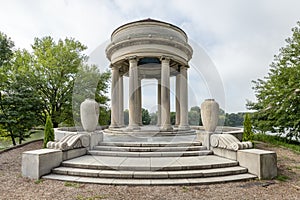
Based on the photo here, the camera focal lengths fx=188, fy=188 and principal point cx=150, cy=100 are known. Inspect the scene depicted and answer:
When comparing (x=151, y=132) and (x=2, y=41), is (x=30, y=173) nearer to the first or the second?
(x=151, y=132)

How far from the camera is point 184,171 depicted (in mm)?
7031

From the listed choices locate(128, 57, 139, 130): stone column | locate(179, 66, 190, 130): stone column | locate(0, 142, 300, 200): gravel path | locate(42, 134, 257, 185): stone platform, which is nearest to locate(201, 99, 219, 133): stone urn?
locate(42, 134, 257, 185): stone platform

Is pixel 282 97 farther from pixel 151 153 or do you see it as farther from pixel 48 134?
pixel 48 134

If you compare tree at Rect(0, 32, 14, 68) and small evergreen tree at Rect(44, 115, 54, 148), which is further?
tree at Rect(0, 32, 14, 68)

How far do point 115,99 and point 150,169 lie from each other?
10081 millimetres

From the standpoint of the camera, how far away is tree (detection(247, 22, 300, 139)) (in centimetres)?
1548

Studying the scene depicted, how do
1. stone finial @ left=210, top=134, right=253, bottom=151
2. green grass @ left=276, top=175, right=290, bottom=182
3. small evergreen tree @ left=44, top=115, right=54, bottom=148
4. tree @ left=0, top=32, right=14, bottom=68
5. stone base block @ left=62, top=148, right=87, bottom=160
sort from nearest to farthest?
green grass @ left=276, top=175, right=290, bottom=182 < stone finial @ left=210, top=134, right=253, bottom=151 < stone base block @ left=62, top=148, right=87, bottom=160 < small evergreen tree @ left=44, top=115, right=54, bottom=148 < tree @ left=0, top=32, right=14, bottom=68

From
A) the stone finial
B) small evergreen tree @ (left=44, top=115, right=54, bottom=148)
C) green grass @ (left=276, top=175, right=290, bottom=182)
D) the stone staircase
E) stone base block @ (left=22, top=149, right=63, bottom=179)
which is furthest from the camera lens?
small evergreen tree @ (left=44, top=115, right=54, bottom=148)

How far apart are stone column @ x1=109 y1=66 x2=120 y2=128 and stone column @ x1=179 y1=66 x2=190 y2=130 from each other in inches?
214

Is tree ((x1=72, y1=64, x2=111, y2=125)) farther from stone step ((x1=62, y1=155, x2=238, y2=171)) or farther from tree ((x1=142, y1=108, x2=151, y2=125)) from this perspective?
stone step ((x1=62, y1=155, x2=238, y2=171))

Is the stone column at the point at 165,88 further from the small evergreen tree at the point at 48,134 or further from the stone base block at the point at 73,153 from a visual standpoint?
the small evergreen tree at the point at 48,134

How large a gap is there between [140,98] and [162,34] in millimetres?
8869

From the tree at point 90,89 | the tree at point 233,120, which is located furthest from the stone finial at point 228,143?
the tree at point 90,89

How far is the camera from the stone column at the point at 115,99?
16016 millimetres
